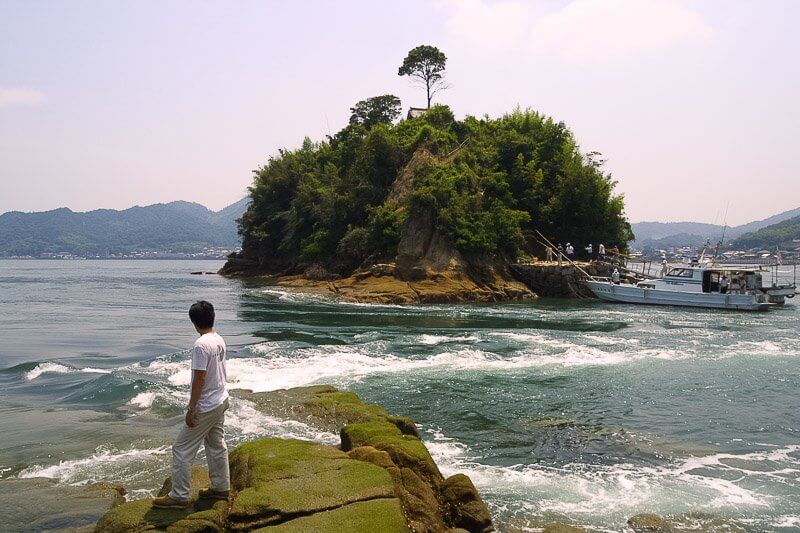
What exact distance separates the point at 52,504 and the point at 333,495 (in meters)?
3.95

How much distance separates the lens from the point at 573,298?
45.5 metres

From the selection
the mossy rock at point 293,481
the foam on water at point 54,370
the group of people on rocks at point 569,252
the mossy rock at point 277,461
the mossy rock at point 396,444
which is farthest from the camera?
the group of people on rocks at point 569,252

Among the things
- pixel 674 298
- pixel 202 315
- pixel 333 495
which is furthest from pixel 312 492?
pixel 674 298

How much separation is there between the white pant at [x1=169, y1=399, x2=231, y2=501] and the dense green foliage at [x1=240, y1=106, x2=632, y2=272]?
38050 mm

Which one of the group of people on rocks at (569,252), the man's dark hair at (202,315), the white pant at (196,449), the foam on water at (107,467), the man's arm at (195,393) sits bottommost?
the foam on water at (107,467)

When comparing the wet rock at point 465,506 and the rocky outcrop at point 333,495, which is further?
the wet rock at point 465,506

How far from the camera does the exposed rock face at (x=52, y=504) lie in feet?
24.8

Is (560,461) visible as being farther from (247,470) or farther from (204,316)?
(204,316)

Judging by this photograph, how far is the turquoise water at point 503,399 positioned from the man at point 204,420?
90.9 inches

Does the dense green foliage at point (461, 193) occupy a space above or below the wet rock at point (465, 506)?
above

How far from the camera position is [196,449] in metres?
7.28

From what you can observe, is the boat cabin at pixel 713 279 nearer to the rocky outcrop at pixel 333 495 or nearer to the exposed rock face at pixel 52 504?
the rocky outcrop at pixel 333 495

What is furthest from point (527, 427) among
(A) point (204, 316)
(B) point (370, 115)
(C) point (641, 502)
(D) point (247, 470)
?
(B) point (370, 115)

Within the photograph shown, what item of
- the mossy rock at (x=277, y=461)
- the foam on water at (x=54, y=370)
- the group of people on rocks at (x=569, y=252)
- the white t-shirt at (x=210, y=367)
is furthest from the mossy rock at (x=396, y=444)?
the group of people on rocks at (x=569, y=252)
